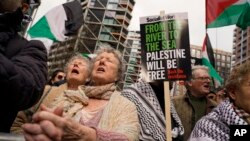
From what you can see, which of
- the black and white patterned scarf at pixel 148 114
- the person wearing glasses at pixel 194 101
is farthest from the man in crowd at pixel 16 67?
the person wearing glasses at pixel 194 101

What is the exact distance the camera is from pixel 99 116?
228 cm

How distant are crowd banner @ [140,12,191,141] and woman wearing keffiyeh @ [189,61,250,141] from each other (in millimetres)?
861

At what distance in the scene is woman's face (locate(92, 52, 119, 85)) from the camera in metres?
2.89

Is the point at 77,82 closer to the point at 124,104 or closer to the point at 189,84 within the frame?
the point at 124,104

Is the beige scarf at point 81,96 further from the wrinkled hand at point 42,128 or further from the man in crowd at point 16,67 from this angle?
the wrinkled hand at point 42,128

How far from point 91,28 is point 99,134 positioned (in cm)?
6702

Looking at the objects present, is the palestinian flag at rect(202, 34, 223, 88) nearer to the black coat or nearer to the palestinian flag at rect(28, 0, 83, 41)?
the palestinian flag at rect(28, 0, 83, 41)

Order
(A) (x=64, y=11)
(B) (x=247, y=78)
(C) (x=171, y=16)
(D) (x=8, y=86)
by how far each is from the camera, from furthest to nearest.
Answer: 1. (A) (x=64, y=11)
2. (C) (x=171, y=16)
3. (B) (x=247, y=78)
4. (D) (x=8, y=86)

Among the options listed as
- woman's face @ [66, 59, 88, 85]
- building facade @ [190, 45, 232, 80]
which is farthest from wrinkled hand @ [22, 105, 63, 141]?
building facade @ [190, 45, 232, 80]

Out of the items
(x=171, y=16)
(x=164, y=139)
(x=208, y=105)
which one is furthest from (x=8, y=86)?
(x=208, y=105)

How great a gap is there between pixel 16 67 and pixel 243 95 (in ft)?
5.44

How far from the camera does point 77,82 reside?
3293 millimetres

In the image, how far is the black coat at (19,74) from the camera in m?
1.21

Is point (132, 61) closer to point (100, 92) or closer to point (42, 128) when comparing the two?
point (100, 92)
